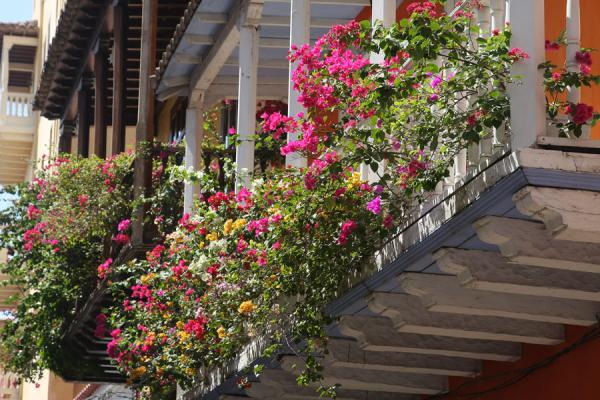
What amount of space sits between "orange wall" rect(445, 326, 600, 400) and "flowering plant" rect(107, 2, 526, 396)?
1110mm

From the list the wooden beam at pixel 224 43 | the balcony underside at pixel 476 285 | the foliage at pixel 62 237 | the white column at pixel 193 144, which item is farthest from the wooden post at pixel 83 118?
the balcony underside at pixel 476 285

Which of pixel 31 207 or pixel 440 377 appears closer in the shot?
pixel 440 377

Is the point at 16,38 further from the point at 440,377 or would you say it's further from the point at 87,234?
the point at 440,377

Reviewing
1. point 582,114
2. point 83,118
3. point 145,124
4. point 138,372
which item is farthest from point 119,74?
point 582,114

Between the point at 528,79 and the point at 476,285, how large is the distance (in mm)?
1153

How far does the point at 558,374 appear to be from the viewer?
820cm

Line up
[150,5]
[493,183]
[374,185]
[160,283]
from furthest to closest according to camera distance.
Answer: [150,5] → [160,283] → [374,185] → [493,183]

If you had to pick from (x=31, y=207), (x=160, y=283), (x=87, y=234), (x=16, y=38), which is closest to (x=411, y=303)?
(x=160, y=283)

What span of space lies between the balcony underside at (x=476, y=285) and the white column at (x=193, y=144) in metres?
3.79

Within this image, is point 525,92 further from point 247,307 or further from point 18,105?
point 18,105

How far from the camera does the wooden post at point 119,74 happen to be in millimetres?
17562

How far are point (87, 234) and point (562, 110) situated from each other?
9.91 meters

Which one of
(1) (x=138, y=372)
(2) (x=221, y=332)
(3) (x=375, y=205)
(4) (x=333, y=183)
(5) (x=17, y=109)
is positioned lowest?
(1) (x=138, y=372)

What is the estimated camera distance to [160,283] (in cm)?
1142
